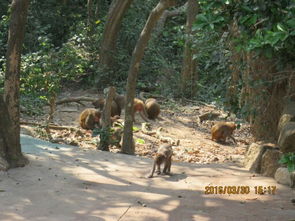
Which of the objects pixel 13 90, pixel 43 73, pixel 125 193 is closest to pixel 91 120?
pixel 43 73

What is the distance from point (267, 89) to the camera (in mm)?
9125

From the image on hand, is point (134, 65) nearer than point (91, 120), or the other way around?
point (134, 65)

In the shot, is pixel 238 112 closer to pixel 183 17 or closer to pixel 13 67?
pixel 13 67

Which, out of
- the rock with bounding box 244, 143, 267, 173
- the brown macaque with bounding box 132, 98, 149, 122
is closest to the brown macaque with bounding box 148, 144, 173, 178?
the rock with bounding box 244, 143, 267, 173

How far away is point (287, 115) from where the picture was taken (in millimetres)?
8641

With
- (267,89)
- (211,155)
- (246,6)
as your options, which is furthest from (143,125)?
(246,6)

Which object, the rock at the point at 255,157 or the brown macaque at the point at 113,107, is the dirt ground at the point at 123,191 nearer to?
the rock at the point at 255,157

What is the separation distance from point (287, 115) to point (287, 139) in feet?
3.41

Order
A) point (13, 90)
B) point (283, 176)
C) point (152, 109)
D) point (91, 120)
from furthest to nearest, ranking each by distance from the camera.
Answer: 1. point (152, 109)
2. point (91, 120)
3. point (13, 90)
4. point (283, 176)

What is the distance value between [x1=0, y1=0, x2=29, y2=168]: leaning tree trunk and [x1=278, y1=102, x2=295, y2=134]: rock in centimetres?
435

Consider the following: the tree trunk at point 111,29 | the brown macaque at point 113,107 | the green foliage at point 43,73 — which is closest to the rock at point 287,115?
the green foliage at point 43,73

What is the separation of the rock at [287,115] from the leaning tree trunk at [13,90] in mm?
4350

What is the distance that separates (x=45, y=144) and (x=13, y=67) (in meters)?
2.32
